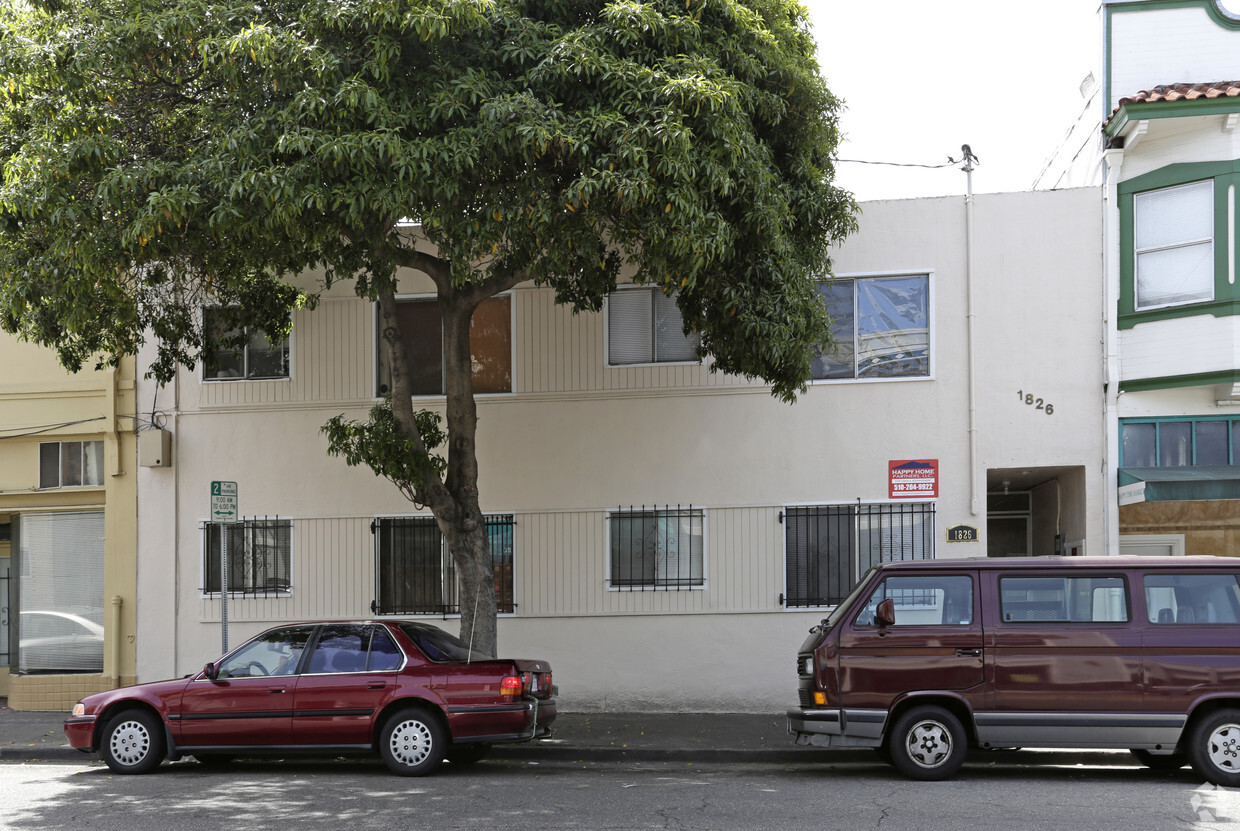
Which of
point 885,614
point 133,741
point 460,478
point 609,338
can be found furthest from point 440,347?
point 885,614

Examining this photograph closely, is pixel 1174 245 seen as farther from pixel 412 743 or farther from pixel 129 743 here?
pixel 129 743

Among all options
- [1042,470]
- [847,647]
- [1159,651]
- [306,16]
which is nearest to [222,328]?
[306,16]

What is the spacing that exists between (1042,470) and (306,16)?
10138 mm

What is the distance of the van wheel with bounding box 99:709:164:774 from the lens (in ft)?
37.8

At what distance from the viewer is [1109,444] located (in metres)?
15.0

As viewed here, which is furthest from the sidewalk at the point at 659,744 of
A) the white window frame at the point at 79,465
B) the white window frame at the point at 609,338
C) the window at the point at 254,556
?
the white window frame at the point at 609,338

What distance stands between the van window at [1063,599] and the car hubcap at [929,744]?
3.71ft

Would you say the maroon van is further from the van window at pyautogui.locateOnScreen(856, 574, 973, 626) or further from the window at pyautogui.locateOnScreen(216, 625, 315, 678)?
the window at pyautogui.locateOnScreen(216, 625, 315, 678)

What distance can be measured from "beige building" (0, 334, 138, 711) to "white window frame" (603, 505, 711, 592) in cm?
641

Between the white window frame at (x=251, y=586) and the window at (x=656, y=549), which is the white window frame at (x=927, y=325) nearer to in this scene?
the window at (x=656, y=549)

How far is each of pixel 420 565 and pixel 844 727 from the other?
23.7 ft

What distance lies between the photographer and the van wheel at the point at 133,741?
11.5 metres

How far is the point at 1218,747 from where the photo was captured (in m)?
10.3

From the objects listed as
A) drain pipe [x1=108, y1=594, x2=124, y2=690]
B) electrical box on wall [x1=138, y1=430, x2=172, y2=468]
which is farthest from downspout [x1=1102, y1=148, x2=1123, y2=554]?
drain pipe [x1=108, y1=594, x2=124, y2=690]
